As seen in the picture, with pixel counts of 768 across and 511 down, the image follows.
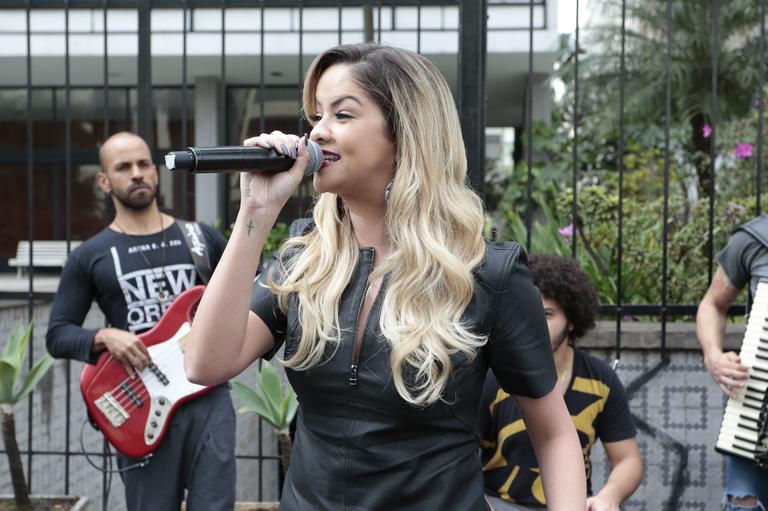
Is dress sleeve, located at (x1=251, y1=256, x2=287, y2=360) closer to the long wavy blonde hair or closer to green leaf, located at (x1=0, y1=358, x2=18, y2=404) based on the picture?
the long wavy blonde hair

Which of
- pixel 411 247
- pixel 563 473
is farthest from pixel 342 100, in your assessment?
pixel 563 473

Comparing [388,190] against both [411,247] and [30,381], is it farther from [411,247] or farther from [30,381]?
[30,381]

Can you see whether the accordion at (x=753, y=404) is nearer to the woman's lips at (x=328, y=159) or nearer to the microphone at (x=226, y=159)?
the woman's lips at (x=328, y=159)

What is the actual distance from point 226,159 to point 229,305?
293mm

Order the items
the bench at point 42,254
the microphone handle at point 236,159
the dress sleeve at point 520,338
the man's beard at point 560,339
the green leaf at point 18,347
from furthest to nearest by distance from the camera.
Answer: the bench at point 42,254 → the green leaf at point 18,347 → the man's beard at point 560,339 → the dress sleeve at point 520,338 → the microphone handle at point 236,159

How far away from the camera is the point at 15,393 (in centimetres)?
420

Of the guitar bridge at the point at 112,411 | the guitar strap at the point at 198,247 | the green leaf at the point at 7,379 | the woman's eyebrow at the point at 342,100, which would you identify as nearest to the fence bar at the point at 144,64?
the guitar strap at the point at 198,247

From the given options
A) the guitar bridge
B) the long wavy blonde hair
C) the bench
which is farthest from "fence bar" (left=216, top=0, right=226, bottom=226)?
the long wavy blonde hair

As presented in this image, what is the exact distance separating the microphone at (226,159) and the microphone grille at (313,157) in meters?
0.06

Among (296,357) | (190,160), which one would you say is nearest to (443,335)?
(296,357)

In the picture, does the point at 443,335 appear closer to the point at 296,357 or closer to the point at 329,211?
the point at 296,357

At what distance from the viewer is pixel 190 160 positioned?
1528 millimetres

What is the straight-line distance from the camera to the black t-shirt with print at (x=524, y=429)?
2.81 metres

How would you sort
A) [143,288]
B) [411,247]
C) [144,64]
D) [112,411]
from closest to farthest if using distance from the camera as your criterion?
[411,247], [112,411], [143,288], [144,64]
